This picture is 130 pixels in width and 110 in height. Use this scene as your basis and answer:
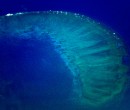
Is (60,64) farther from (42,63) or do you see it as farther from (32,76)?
(32,76)

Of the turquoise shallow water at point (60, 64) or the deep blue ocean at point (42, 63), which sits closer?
the deep blue ocean at point (42, 63)

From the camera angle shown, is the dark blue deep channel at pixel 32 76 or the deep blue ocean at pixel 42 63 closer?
the deep blue ocean at pixel 42 63

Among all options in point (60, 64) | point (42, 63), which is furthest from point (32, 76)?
point (60, 64)

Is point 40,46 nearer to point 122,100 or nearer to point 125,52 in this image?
point 125,52

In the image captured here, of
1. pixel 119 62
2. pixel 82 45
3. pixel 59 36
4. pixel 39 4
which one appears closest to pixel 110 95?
pixel 119 62

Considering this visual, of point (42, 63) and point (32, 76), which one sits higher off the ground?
point (42, 63)

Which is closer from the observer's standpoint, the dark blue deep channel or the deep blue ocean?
the deep blue ocean
